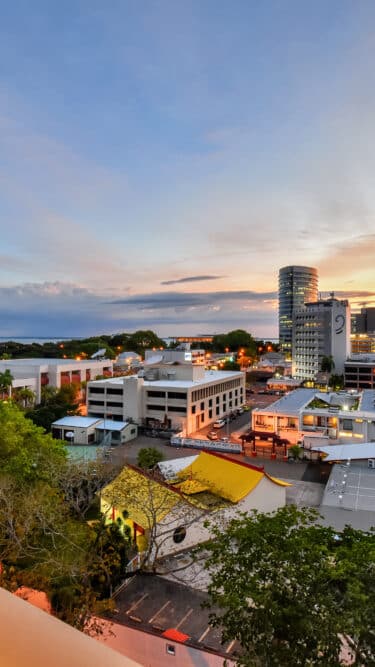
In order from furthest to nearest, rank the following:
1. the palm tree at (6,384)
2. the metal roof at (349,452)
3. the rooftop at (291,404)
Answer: the palm tree at (6,384) < the rooftop at (291,404) < the metal roof at (349,452)

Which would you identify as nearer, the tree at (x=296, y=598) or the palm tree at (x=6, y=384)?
the tree at (x=296, y=598)

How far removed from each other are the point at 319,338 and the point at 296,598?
60.7 meters

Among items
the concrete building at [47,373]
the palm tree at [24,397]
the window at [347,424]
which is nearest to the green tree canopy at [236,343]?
the concrete building at [47,373]

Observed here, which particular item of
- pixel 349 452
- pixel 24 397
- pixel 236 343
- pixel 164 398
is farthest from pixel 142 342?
pixel 349 452

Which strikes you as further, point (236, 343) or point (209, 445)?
point (236, 343)

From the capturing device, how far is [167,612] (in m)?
10.3

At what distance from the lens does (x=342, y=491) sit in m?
17.8

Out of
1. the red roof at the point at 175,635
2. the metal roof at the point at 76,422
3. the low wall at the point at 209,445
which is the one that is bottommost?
the low wall at the point at 209,445

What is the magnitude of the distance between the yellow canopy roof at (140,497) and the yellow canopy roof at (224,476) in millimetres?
1509

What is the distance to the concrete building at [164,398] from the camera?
3238 centimetres

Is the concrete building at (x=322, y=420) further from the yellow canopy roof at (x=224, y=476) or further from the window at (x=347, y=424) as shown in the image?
the yellow canopy roof at (x=224, y=476)

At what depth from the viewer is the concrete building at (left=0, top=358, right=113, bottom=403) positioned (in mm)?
39281

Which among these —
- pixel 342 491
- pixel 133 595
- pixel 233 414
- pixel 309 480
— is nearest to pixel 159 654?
pixel 133 595

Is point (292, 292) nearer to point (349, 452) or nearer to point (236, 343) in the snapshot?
point (236, 343)
